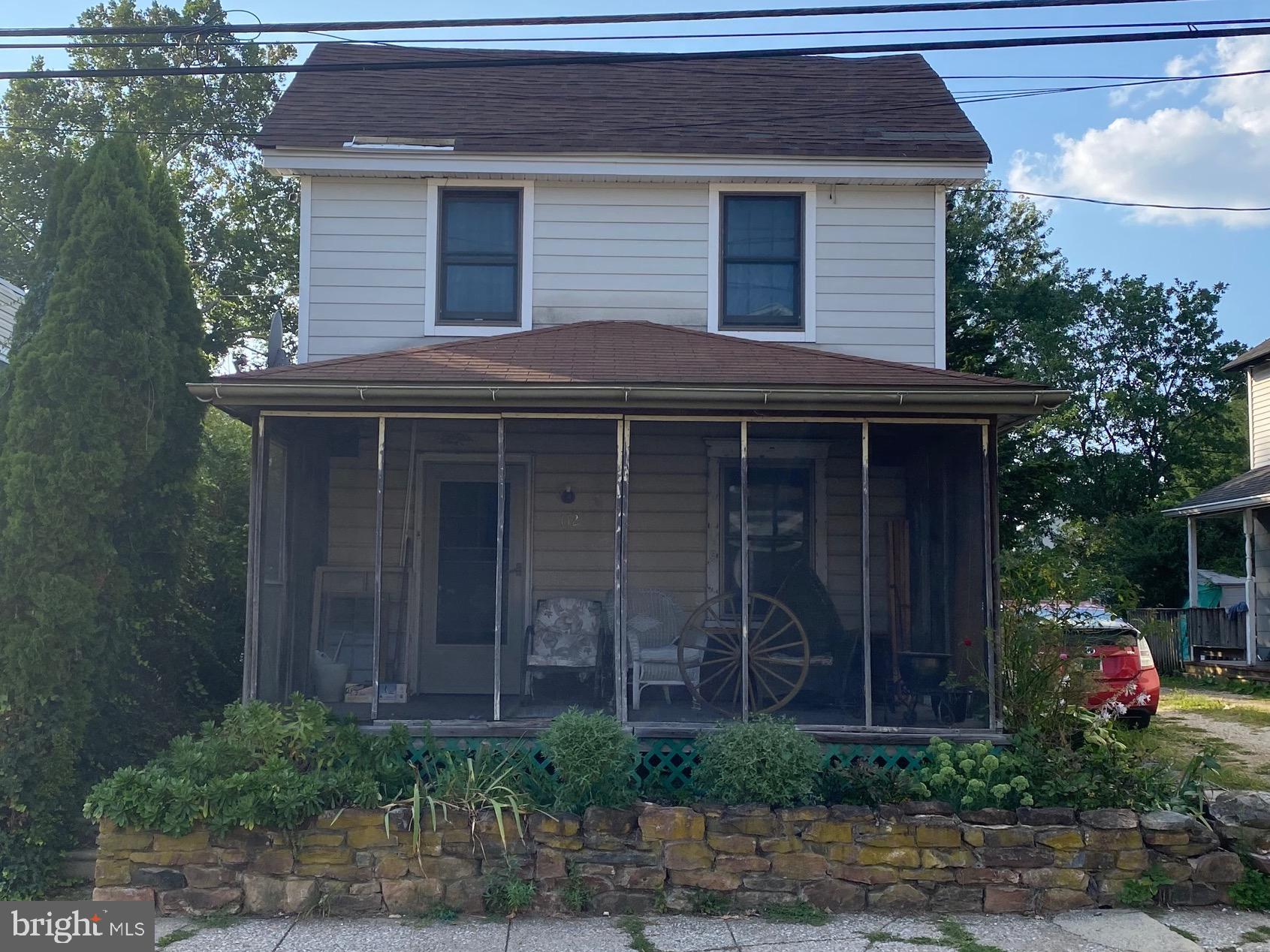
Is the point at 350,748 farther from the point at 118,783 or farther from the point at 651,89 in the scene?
the point at 651,89

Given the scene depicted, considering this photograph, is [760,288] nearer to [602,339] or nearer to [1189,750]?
[602,339]

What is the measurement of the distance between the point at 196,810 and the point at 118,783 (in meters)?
0.50

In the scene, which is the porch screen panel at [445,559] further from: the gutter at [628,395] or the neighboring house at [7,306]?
the neighboring house at [7,306]

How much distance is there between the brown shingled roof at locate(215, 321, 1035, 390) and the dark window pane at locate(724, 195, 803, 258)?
920mm

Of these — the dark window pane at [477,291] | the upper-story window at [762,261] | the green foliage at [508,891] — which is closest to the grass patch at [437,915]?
the green foliage at [508,891]

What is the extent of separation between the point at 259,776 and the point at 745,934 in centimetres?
288

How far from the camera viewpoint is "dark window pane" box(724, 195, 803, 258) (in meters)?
9.85

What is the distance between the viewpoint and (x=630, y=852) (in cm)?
618

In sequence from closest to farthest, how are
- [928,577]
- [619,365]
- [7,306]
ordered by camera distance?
[619,365] → [928,577] → [7,306]

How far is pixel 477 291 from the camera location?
9.80 meters

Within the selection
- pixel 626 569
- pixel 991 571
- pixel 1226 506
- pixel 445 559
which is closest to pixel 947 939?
pixel 991 571

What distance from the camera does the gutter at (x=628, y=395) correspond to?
7117 millimetres

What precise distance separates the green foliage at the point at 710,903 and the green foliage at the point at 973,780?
53.6 inches

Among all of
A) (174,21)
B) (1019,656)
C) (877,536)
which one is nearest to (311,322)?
(877,536)
